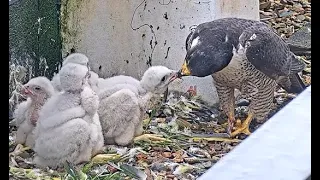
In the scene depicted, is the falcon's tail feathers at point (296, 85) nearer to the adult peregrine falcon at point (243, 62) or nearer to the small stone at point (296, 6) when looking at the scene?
the adult peregrine falcon at point (243, 62)

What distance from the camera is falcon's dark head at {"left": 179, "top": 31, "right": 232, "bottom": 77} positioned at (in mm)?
2139

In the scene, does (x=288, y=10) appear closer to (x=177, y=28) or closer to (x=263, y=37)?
(x=263, y=37)

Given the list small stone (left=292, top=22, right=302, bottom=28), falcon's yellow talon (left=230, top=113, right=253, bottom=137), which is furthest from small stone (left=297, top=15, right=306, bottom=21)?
falcon's yellow talon (left=230, top=113, right=253, bottom=137)

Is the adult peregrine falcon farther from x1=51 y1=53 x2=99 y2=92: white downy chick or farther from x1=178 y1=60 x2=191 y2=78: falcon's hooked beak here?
x1=51 y1=53 x2=99 y2=92: white downy chick

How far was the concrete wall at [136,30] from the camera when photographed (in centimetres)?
216

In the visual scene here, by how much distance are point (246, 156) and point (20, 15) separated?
824 millimetres

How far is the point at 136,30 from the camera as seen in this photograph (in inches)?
86.0

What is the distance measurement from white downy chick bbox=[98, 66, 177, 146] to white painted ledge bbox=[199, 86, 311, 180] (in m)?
0.30

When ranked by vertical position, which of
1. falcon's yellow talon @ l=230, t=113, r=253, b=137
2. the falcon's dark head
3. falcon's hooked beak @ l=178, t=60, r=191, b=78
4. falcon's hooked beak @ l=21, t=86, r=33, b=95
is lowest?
falcon's yellow talon @ l=230, t=113, r=253, b=137

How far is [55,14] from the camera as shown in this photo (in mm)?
2182

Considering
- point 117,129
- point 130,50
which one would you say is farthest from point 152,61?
point 117,129

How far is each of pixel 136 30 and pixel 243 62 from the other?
36 centimetres

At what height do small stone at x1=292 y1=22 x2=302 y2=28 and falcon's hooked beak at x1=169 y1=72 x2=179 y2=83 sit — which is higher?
small stone at x1=292 y1=22 x2=302 y2=28

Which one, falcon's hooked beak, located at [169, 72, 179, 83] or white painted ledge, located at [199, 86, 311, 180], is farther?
falcon's hooked beak, located at [169, 72, 179, 83]
